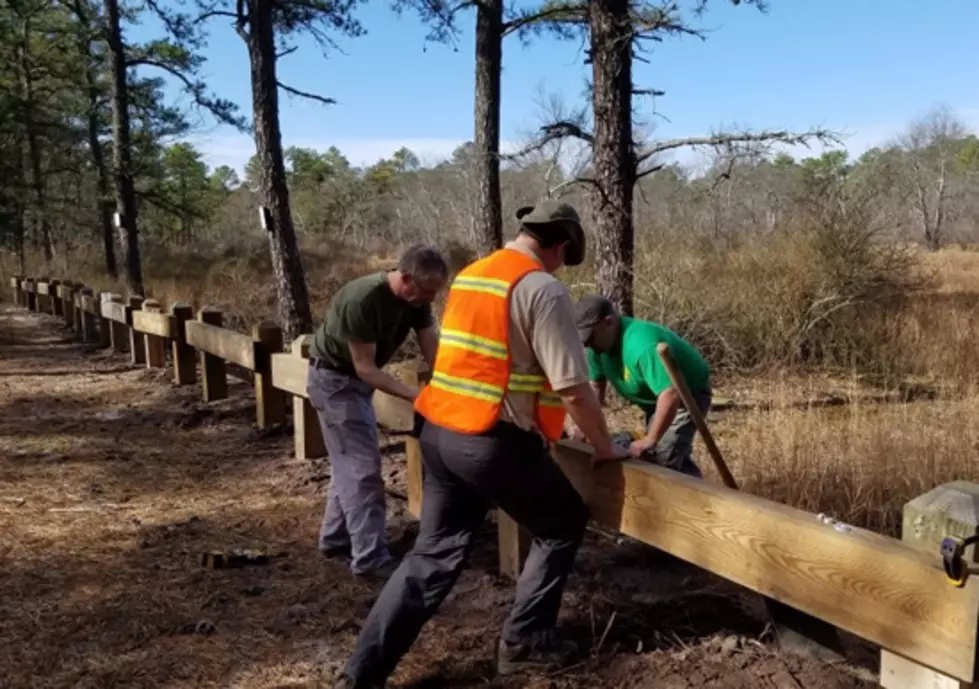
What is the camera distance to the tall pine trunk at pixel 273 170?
1066cm

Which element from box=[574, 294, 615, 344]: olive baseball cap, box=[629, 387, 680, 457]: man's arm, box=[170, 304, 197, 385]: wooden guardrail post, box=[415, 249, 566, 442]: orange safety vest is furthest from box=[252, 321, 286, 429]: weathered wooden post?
box=[415, 249, 566, 442]: orange safety vest

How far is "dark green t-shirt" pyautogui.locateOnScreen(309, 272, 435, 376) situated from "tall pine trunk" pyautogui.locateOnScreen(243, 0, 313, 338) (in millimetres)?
6512

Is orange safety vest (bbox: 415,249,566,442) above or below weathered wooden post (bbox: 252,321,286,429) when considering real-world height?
above

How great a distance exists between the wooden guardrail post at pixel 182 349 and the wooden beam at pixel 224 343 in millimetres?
221

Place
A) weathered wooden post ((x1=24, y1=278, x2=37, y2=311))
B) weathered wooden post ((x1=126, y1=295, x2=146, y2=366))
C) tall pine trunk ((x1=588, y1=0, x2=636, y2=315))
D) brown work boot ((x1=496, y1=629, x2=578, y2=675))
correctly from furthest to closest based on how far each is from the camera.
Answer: weathered wooden post ((x1=24, y1=278, x2=37, y2=311)), weathered wooden post ((x1=126, y1=295, x2=146, y2=366)), tall pine trunk ((x1=588, y1=0, x2=636, y2=315)), brown work boot ((x1=496, y1=629, x2=578, y2=675))

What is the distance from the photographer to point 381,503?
14.0 ft

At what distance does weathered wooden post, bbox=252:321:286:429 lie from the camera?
6.56 m

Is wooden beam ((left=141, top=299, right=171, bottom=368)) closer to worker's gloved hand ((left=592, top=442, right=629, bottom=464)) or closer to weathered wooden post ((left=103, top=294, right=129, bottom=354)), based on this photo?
weathered wooden post ((left=103, top=294, right=129, bottom=354))

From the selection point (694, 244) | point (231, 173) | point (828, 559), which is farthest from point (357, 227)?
point (828, 559)

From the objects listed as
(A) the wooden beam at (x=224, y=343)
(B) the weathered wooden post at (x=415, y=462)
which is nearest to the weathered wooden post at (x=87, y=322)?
(A) the wooden beam at (x=224, y=343)

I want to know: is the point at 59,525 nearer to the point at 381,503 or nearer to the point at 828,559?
the point at 381,503

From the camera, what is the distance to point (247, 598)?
4055 millimetres

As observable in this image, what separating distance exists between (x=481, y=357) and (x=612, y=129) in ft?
19.0

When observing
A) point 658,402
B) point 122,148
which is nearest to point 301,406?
point 658,402
